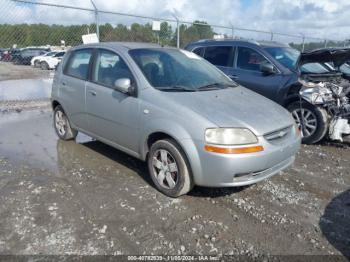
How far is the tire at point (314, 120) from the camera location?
217 inches

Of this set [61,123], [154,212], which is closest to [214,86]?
[154,212]

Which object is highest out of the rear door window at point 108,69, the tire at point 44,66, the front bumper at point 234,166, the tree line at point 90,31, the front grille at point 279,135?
the tree line at point 90,31

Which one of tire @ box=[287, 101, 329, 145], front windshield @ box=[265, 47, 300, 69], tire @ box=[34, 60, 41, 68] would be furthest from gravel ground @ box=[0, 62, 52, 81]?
tire @ box=[287, 101, 329, 145]

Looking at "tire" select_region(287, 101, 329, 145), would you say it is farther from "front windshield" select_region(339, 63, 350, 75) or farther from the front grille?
"front windshield" select_region(339, 63, 350, 75)

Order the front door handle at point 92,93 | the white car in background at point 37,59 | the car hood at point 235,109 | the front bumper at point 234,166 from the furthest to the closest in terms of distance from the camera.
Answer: the white car in background at point 37,59 < the front door handle at point 92,93 < the car hood at point 235,109 < the front bumper at point 234,166

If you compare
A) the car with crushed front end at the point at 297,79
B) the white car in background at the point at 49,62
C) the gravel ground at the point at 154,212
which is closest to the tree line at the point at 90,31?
the car with crushed front end at the point at 297,79

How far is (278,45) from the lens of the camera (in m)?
6.98

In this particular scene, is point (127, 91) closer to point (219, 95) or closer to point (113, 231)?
point (219, 95)

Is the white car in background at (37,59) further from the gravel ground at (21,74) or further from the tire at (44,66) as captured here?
the gravel ground at (21,74)

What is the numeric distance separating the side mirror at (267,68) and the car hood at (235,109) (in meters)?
2.08

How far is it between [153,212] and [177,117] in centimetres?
107

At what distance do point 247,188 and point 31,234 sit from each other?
99.0 inches

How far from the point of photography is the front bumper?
3.21m

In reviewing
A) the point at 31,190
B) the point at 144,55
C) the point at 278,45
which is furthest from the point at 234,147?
the point at 278,45
